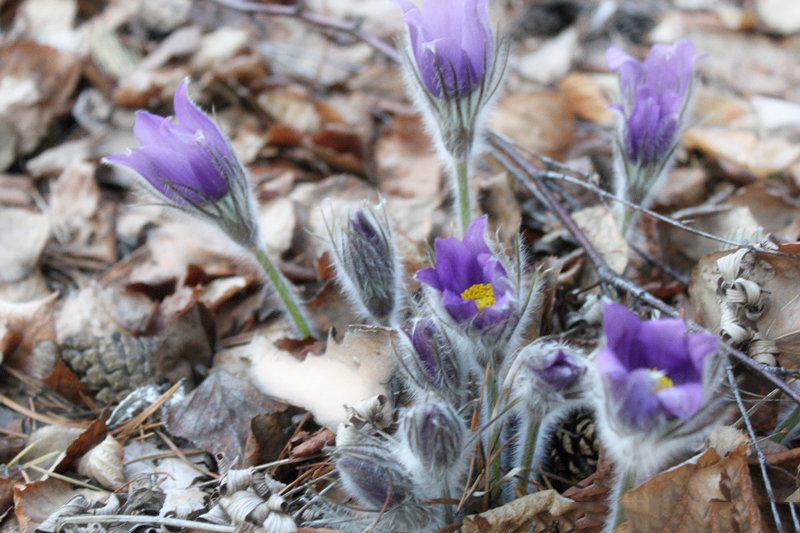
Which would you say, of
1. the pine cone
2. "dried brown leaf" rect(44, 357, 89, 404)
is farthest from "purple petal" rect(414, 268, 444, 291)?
"dried brown leaf" rect(44, 357, 89, 404)

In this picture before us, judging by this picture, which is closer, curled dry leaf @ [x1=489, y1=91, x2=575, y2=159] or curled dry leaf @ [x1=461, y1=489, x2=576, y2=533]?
curled dry leaf @ [x1=461, y1=489, x2=576, y2=533]

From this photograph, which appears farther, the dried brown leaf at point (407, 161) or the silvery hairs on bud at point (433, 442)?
the dried brown leaf at point (407, 161)

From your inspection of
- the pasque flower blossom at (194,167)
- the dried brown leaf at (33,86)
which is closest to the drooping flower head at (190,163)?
the pasque flower blossom at (194,167)

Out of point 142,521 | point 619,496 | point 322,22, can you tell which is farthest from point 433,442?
point 322,22

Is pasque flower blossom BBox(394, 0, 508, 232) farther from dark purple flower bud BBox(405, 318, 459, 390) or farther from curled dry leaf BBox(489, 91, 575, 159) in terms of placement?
curled dry leaf BBox(489, 91, 575, 159)

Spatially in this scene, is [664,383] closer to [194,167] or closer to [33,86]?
[194,167]

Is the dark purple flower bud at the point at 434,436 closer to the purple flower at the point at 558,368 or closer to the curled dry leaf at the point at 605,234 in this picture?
the purple flower at the point at 558,368

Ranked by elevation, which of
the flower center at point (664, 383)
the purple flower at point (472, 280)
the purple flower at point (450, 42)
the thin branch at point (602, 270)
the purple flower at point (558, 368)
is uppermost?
the purple flower at point (450, 42)

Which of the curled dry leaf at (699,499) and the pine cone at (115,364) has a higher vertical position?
the curled dry leaf at (699,499)
